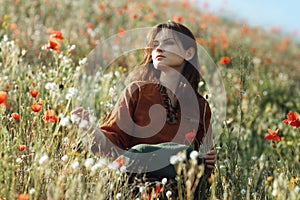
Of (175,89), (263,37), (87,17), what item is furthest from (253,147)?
(263,37)

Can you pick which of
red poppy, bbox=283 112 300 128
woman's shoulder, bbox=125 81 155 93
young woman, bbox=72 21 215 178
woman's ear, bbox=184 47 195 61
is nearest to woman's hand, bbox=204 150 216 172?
young woman, bbox=72 21 215 178

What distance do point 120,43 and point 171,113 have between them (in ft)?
10.3

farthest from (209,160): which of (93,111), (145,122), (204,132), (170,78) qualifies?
(93,111)

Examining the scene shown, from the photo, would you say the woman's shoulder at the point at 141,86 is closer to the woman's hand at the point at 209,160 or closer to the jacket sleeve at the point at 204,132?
the jacket sleeve at the point at 204,132

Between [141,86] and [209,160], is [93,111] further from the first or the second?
[209,160]

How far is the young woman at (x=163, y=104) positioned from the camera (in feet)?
9.12

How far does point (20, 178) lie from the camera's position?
95.0 inches

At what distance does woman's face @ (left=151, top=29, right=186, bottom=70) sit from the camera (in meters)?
2.85

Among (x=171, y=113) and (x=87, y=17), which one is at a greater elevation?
(x=87, y=17)

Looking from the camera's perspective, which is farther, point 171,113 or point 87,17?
point 87,17

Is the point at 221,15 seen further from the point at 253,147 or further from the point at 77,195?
the point at 77,195

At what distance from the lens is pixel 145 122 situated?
2.82 m

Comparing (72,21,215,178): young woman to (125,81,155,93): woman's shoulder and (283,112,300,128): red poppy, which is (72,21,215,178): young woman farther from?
(283,112,300,128): red poppy

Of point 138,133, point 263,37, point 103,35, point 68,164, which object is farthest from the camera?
point 263,37
